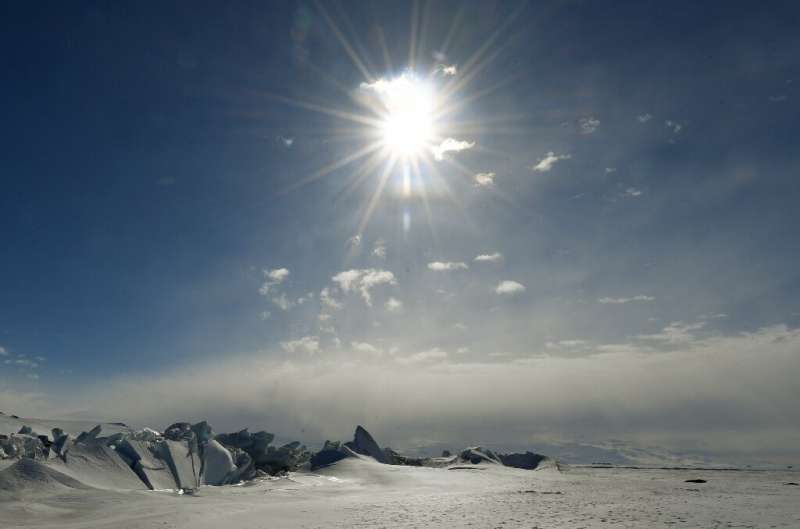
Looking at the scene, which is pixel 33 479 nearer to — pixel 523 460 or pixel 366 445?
pixel 366 445

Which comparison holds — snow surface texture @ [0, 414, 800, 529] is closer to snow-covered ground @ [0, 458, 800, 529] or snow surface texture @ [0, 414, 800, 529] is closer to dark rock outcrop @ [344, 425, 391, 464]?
snow-covered ground @ [0, 458, 800, 529]

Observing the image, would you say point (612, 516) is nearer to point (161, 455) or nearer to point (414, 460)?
point (161, 455)

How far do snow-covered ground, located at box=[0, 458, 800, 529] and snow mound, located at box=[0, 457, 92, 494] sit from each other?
53 millimetres

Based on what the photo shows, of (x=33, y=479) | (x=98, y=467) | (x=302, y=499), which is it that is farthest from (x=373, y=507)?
(x=98, y=467)

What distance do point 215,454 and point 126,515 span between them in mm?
16372

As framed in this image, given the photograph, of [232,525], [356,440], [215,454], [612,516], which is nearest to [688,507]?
[612,516]

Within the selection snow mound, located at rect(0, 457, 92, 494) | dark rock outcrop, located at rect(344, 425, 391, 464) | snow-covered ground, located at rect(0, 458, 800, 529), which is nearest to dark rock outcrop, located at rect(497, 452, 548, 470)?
dark rock outcrop, located at rect(344, 425, 391, 464)

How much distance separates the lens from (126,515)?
1770cm

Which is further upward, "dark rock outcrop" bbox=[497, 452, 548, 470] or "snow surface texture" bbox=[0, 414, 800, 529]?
"snow surface texture" bbox=[0, 414, 800, 529]

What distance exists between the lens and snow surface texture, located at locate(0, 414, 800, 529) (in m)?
16.3

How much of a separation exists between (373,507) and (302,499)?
461cm

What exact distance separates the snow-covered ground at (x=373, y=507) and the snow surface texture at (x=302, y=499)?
0.04 metres

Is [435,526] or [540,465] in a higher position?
[435,526]

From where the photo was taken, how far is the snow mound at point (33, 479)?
1975 cm
